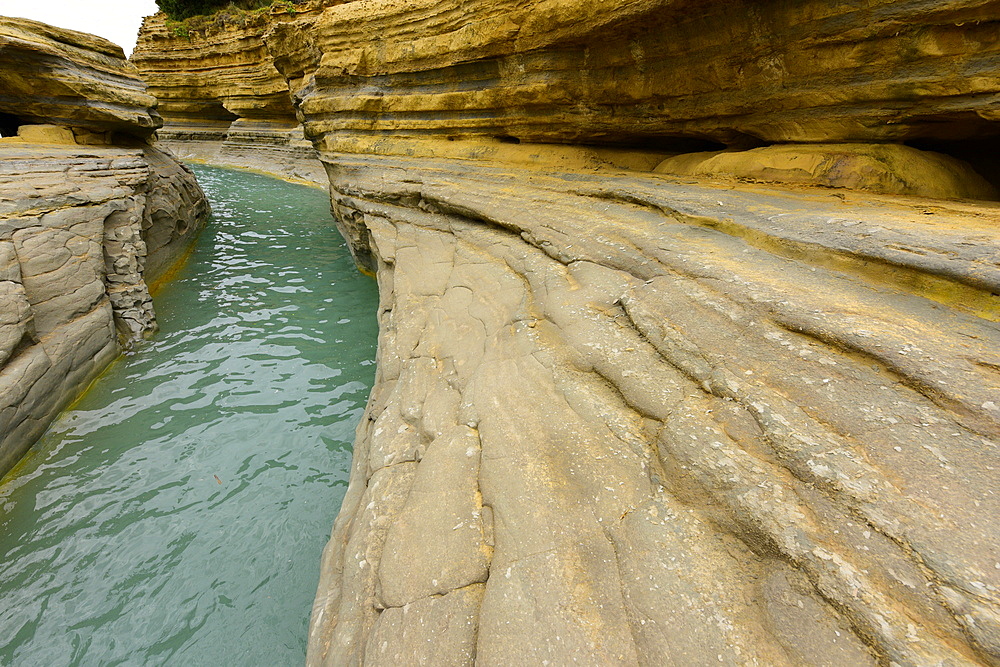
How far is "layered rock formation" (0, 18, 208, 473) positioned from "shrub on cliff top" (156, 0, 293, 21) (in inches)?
748

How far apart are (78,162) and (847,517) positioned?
1231 cm

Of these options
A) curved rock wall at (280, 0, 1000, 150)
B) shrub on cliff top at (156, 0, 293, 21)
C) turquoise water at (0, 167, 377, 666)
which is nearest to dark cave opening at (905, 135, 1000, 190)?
curved rock wall at (280, 0, 1000, 150)

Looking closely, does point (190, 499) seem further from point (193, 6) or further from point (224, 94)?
point (193, 6)

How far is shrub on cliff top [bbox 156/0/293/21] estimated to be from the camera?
87.5 ft

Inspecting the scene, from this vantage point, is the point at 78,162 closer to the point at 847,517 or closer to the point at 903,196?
the point at 847,517

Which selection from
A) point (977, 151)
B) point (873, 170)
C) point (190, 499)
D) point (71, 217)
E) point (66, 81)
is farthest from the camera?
point (66, 81)

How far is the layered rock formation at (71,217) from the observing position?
15.6 ft

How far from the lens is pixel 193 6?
2781cm

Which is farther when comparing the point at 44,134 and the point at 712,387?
the point at 44,134

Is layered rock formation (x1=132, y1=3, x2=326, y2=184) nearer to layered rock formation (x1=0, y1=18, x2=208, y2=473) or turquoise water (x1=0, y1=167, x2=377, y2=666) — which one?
layered rock formation (x1=0, y1=18, x2=208, y2=473)

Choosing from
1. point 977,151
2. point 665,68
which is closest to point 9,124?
point 665,68

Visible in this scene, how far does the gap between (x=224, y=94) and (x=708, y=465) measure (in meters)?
30.8

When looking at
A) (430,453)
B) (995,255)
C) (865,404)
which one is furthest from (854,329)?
(430,453)

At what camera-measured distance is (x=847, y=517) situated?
1.64 m
